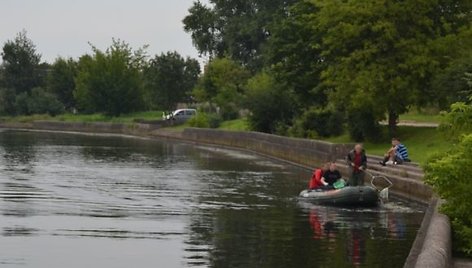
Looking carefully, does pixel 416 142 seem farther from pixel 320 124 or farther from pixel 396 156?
pixel 320 124

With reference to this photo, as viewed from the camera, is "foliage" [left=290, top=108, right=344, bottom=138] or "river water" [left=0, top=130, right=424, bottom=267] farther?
"foliage" [left=290, top=108, right=344, bottom=138]

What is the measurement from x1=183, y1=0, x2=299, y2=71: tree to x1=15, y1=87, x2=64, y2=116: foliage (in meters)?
18.3

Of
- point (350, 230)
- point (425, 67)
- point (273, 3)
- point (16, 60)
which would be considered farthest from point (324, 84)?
point (16, 60)

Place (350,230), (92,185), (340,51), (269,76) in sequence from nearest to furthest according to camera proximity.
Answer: (350,230) → (92,185) → (340,51) → (269,76)

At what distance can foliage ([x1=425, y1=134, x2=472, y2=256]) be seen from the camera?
57.1 feet

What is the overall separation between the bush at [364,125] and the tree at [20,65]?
8080cm

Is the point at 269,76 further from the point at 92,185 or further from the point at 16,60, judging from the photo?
the point at 16,60

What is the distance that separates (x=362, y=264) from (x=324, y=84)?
33.1 m

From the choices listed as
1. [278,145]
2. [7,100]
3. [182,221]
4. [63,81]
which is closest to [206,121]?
[278,145]

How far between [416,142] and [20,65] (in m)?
89.4

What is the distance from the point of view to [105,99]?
106125mm

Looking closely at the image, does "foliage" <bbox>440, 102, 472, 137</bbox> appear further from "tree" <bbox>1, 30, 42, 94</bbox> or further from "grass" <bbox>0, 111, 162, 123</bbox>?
"tree" <bbox>1, 30, 42, 94</bbox>

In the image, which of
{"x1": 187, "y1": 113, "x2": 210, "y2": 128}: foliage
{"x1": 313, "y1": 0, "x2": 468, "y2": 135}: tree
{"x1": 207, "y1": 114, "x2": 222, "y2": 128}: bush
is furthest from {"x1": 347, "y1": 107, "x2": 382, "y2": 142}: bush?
{"x1": 187, "y1": 113, "x2": 210, "y2": 128}: foliage

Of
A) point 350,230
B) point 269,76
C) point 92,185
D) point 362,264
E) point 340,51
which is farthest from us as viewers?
point 269,76
